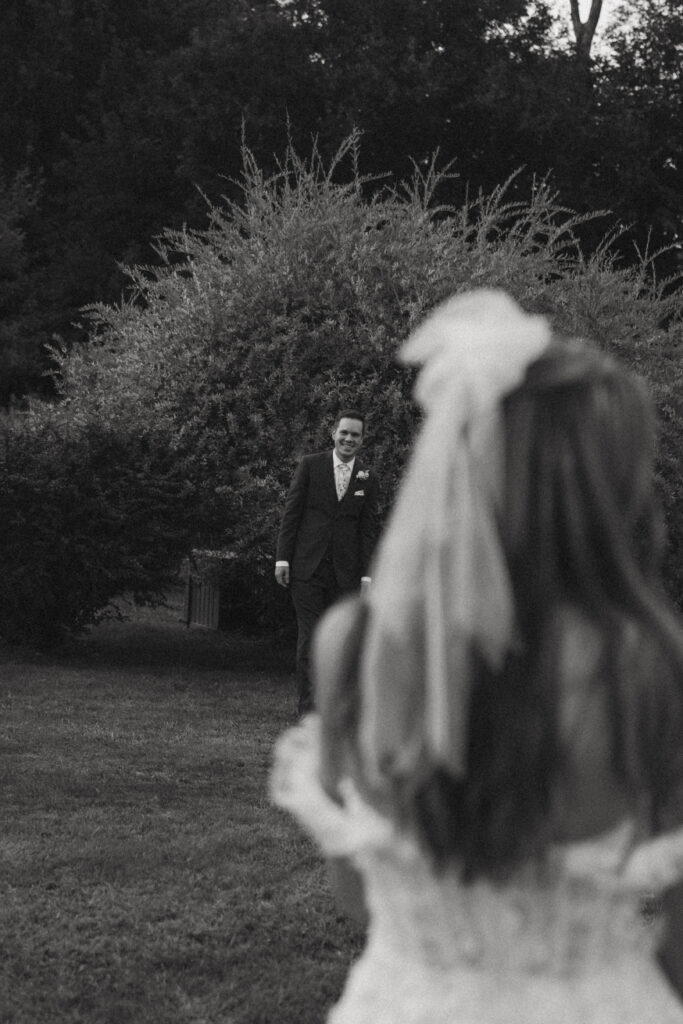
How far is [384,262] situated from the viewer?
11.9m

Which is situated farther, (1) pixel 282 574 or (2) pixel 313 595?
(2) pixel 313 595

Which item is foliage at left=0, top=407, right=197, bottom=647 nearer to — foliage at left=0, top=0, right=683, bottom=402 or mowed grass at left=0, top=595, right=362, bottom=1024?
mowed grass at left=0, top=595, right=362, bottom=1024

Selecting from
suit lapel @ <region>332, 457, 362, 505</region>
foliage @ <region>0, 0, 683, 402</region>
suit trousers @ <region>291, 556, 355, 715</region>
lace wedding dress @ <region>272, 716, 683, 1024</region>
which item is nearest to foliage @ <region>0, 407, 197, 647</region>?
suit trousers @ <region>291, 556, 355, 715</region>

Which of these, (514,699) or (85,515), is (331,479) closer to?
(85,515)

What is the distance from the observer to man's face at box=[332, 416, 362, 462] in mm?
8477

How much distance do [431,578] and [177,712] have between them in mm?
8010

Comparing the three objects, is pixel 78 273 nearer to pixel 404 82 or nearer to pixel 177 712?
pixel 404 82

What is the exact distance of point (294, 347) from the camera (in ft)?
37.8

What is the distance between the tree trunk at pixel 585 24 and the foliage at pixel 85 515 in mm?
17114

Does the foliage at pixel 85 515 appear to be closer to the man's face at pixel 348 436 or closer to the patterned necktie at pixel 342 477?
Result: the patterned necktie at pixel 342 477

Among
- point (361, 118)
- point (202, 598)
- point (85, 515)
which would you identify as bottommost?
point (202, 598)

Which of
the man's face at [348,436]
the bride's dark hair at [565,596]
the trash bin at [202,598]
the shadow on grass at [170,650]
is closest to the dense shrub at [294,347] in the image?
the trash bin at [202,598]

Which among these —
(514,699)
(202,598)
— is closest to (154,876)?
(514,699)

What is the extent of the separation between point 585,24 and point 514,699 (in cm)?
2703
